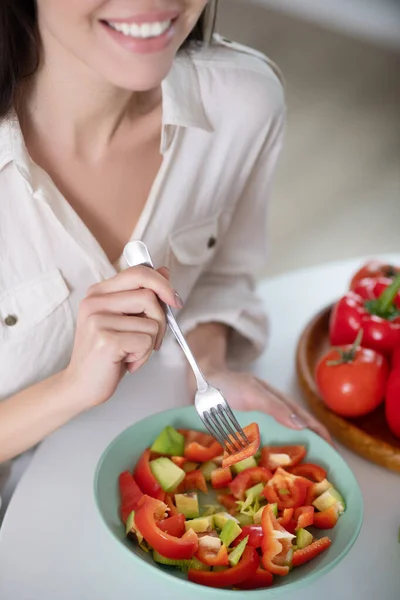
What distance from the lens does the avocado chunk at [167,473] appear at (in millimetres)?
1028

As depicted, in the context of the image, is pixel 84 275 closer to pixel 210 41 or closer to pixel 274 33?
pixel 210 41

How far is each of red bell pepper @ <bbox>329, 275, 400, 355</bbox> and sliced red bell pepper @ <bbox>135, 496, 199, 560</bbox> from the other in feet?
1.70

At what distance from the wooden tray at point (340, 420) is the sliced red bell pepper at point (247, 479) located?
7.0 inches

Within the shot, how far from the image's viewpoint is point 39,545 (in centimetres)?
99

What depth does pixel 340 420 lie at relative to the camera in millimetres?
1196

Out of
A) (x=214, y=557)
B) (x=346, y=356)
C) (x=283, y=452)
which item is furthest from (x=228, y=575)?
(x=346, y=356)

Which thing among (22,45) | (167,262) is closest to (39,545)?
Answer: (167,262)

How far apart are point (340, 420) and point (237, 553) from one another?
346 millimetres

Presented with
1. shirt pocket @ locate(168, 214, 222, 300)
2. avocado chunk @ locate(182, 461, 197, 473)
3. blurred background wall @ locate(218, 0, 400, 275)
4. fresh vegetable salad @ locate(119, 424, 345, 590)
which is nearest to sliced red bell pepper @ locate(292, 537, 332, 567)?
fresh vegetable salad @ locate(119, 424, 345, 590)

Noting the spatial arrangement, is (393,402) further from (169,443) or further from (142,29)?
(142,29)

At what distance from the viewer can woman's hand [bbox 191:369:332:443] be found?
1.16 m

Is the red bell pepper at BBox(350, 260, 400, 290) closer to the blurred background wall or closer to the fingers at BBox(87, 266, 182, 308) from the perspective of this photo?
the fingers at BBox(87, 266, 182, 308)

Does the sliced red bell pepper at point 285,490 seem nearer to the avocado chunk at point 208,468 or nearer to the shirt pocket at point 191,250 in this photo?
the avocado chunk at point 208,468

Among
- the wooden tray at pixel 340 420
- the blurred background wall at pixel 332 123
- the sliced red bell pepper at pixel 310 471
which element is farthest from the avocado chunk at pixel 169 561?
the blurred background wall at pixel 332 123
